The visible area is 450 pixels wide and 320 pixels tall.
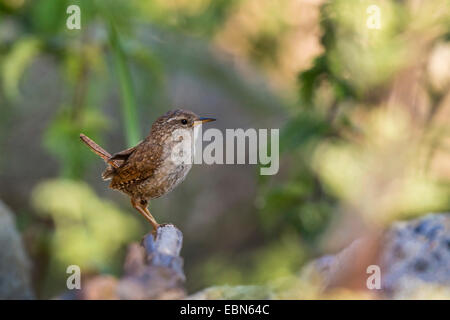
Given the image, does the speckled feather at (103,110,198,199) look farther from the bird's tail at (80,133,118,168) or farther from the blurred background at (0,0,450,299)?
the blurred background at (0,0,450,299)

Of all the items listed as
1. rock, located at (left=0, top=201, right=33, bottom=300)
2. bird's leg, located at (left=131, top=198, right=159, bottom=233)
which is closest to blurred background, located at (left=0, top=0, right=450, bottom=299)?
rock, located at (left=0, top=201, right=33, bottom=300)

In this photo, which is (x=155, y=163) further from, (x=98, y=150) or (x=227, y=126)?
(x=227, y=126)

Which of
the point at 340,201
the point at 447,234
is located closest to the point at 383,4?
the point at 340,201

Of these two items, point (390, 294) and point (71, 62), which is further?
point (71, 62)

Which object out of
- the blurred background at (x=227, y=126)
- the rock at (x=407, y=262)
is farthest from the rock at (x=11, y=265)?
the rock at (x=407, y=262)

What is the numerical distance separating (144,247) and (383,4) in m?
1.76

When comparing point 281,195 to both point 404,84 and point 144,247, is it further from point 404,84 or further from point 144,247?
point 144,247

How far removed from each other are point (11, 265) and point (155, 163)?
1375mm

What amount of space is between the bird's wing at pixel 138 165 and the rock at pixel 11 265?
1176 millimetres

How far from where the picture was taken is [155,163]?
4.17 feet

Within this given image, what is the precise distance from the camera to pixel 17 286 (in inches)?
92.1

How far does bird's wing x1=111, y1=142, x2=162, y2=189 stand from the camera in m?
1.28

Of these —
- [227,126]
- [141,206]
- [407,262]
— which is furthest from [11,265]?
[227,126]

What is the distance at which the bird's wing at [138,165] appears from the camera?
128cm
